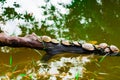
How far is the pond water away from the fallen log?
10 centimetres

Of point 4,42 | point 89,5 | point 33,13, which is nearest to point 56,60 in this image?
point 4,42

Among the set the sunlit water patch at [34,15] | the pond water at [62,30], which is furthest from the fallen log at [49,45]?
the sunlit water patch at [34,15]

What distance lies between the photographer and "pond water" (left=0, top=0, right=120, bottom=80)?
3.87 metres

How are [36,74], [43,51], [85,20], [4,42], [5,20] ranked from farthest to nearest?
[85,20]
[5,20]
[43,51]
[4,42]
[36,74]

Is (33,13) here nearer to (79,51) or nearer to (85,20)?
(85,20)

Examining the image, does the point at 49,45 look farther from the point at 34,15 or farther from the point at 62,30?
the point at 34,15

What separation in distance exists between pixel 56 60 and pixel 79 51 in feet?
1.16

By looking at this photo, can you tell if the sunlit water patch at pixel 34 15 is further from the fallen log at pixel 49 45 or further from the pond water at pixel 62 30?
the fallen log at pixel 49 45

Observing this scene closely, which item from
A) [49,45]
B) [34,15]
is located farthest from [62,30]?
[49,45]

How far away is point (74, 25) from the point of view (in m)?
5.70

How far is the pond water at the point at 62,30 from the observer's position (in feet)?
12.7

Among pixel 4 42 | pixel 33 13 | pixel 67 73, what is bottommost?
pixel 67 73

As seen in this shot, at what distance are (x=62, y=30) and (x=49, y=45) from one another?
1.20 m

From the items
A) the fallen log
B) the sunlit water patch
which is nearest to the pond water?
the sunlit water patch
